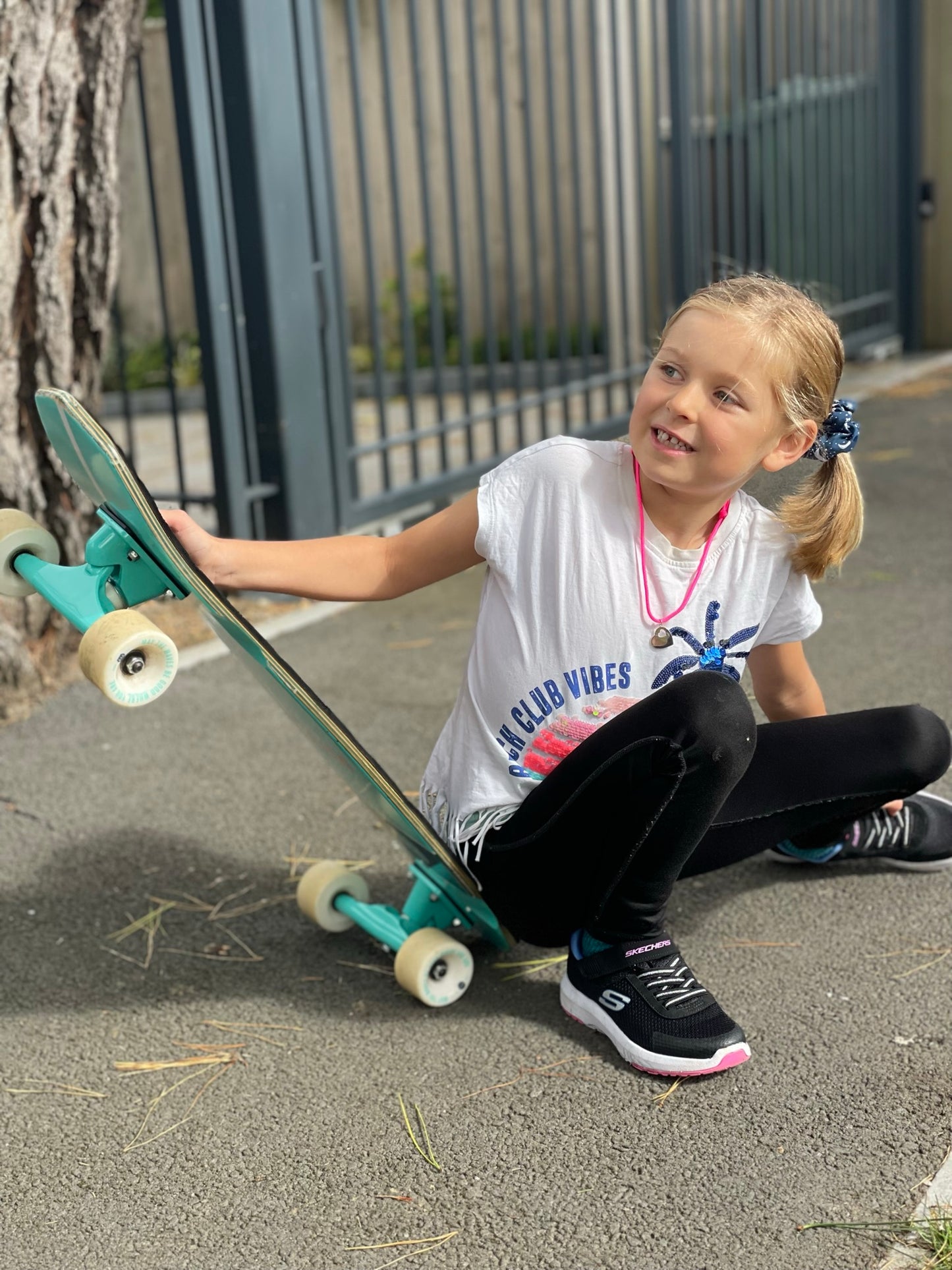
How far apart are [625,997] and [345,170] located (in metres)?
7.40

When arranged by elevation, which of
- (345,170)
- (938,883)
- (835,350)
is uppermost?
(345,170)

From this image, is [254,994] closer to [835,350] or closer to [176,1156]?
[176,1156]

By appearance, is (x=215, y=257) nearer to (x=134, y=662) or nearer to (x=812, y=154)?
(x=134, y=662)

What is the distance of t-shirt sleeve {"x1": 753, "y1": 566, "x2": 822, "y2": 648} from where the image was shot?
1.96m

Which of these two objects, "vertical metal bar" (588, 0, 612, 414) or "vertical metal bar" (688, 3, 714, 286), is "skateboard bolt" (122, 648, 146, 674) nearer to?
"vertical metal bar" (588, 0, 612, 414)

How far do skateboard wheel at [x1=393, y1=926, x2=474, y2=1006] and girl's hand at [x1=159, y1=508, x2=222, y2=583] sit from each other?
601mm

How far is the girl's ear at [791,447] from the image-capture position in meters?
1.82

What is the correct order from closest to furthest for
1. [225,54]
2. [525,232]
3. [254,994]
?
[254,994], [225,54], [525,232]

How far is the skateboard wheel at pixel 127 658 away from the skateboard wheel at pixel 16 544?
314 millimetres

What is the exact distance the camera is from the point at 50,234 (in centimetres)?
305

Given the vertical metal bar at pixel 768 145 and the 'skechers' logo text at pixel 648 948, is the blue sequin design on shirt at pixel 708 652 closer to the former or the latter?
the 'skechers' logo text at pixel 648 948

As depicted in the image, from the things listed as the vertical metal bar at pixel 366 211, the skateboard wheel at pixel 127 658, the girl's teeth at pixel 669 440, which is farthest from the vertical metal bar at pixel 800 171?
the skateboard wheel at pixel 127 658

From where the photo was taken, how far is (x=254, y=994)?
2010 millimetres

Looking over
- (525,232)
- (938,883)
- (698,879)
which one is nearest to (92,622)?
(698,879)
